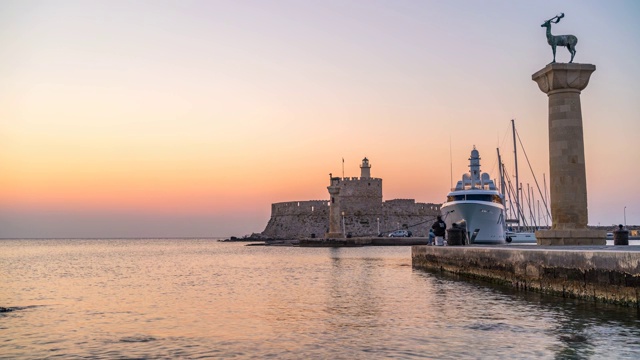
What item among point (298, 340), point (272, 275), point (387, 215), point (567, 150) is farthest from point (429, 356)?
point (387, 215)

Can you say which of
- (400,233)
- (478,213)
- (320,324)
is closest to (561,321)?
(320,324)

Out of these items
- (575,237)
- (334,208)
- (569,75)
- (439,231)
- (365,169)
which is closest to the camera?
(575,237)

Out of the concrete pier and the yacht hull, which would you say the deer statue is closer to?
the concrete pier

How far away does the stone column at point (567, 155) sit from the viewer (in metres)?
16.8

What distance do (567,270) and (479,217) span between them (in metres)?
21.5

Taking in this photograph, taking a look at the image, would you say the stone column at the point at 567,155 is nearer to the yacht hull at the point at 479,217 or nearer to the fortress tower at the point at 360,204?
the yacht hull at the point at 479,217

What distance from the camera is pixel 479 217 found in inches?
1268

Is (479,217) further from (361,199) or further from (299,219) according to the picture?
(299,219)

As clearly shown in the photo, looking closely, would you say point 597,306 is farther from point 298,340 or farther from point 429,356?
point 298,340

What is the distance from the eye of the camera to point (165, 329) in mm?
9586

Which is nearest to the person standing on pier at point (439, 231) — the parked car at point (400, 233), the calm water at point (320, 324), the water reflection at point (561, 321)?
the calm water at point (320, 324)

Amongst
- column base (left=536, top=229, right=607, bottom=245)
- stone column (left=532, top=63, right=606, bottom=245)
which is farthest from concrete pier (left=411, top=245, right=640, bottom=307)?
stone column (left=532, top=63, right=606, bottom=245)

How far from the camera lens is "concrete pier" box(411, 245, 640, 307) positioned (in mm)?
9188

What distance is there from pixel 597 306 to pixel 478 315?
178cm
